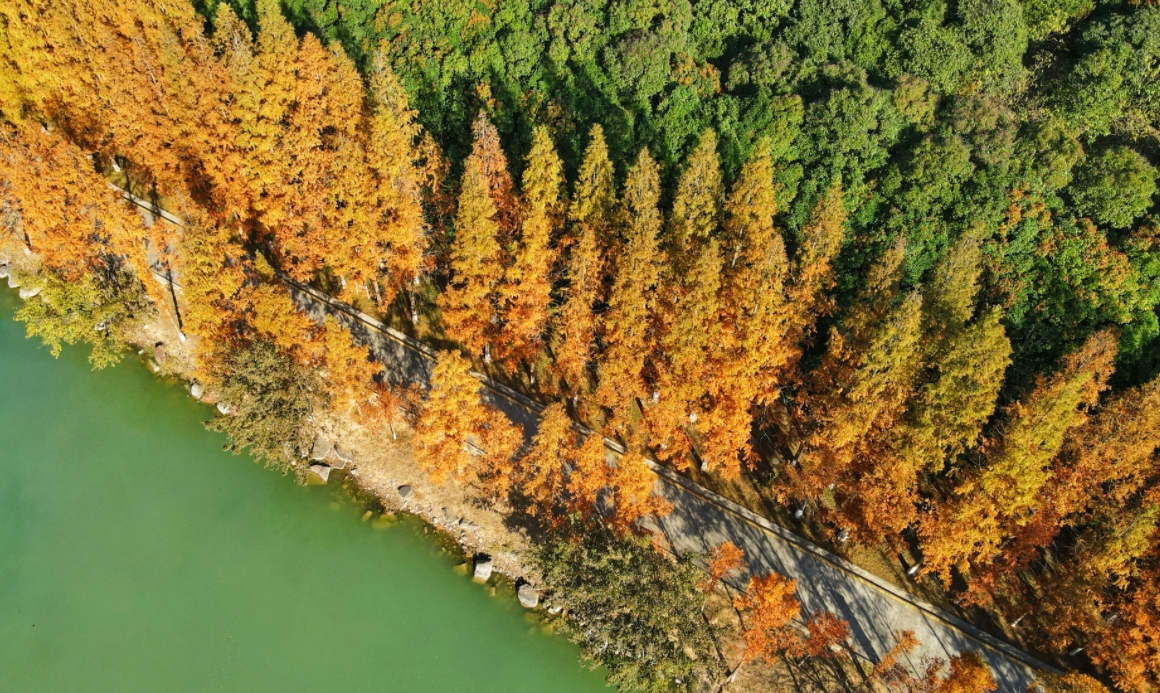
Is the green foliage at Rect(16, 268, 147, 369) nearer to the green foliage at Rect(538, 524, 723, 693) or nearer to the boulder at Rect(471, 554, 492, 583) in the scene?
the boulder at Rect(471, 554, 492, 583)

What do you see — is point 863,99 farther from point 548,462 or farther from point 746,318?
point 548,462

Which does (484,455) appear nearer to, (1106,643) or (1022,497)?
(1022,497)

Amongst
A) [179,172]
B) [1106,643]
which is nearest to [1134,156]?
[1106,643]

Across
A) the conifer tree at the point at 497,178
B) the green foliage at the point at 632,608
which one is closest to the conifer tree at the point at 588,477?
the green foliage at the point at 632,608

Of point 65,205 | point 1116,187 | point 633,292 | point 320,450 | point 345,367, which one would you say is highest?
point 1116,187

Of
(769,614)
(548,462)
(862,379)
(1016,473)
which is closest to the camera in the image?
(1016,473)

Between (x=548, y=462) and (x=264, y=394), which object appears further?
(x=264, y=394)

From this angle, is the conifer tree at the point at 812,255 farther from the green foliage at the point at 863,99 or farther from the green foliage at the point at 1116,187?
the green foliage at the point at 1116,187

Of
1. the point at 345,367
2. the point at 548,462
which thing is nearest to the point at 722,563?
the point at 548,462
